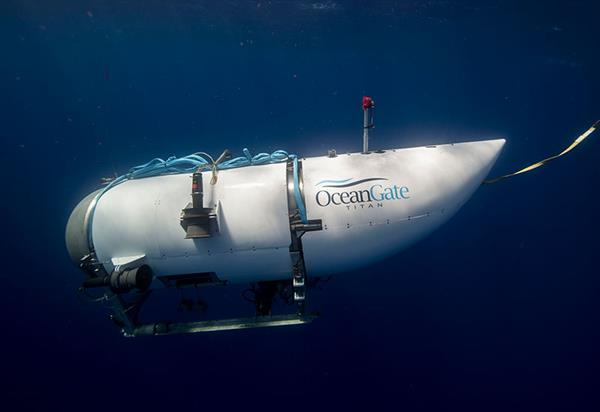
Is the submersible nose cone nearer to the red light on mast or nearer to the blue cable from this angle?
the blue cable

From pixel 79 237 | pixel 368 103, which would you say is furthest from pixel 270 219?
pixel 79 237

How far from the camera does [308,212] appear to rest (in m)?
2.61

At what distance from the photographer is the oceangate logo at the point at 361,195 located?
261 centimetres

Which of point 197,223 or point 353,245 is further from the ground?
point 197,223

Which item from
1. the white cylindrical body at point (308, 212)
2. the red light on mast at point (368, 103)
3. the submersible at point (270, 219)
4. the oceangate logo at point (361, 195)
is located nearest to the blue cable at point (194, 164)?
the submersible at point (270, 219)

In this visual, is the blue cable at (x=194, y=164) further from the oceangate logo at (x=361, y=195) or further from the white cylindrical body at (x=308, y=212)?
the oceangate logo at (x=361, y=195)

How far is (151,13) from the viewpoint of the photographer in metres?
8.17

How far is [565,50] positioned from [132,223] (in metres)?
13.3

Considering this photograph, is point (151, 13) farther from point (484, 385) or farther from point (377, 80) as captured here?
point (484, 385)

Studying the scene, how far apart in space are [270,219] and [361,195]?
0.91 metres

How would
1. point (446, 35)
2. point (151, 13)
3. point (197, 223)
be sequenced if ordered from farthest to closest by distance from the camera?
point (446, 35)
point (151, 13)
point (197, 223)

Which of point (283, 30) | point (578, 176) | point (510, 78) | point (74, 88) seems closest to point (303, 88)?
point (283, 30)

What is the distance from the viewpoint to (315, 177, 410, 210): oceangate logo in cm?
261

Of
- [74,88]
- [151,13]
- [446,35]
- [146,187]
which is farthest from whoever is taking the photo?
[74,88]
